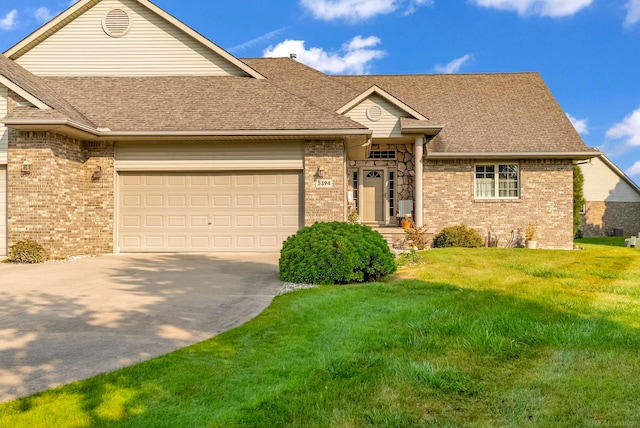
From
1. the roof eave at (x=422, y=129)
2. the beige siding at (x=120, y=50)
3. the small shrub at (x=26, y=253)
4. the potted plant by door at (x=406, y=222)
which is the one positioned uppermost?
the beige siding at (x=120, y=50)

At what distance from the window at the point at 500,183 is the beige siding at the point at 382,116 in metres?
3.58

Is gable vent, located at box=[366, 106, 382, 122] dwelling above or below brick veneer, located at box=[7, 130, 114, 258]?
above

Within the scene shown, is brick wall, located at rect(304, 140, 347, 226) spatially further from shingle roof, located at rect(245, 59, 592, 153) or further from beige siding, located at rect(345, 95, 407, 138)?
beige siding, located at rect(345, 95, 407, 138)

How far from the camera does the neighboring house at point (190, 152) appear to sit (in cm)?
1190

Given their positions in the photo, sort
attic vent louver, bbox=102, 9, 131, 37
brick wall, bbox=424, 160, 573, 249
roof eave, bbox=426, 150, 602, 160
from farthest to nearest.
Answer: brick wall, bbox=424, 160, 573, 249 < roof eave, bbox=426, 150, 602, 160 < attic vent louver, bbox=102, 9, 131, 37

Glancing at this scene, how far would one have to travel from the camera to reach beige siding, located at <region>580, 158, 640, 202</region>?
27.5 meters

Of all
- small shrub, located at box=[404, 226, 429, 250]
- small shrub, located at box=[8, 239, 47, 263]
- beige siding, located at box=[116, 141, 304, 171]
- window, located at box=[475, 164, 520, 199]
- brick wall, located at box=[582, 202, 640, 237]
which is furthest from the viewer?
brick wall, located at box=[582, 202, 640, 237]

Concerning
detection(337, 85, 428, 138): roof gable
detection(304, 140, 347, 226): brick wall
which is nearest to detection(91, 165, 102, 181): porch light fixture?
detection(304, 140, 347, 226): brick wall

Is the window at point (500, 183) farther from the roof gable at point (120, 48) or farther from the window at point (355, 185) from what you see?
the roof gable at point (120, 48)

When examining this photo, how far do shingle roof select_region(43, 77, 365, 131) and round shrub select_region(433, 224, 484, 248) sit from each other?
5584 mm

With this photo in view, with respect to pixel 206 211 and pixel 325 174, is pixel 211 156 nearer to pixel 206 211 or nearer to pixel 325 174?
pixel 206 211

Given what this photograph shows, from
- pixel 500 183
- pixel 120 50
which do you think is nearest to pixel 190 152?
pixel 120 50

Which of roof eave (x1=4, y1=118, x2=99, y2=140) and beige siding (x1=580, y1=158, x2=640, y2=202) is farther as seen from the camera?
beige siding (x1=580, y1=158, x2=640, y2=202)

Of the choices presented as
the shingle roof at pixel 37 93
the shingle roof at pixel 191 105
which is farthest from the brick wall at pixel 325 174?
the shingle roof at pixel 37 93
